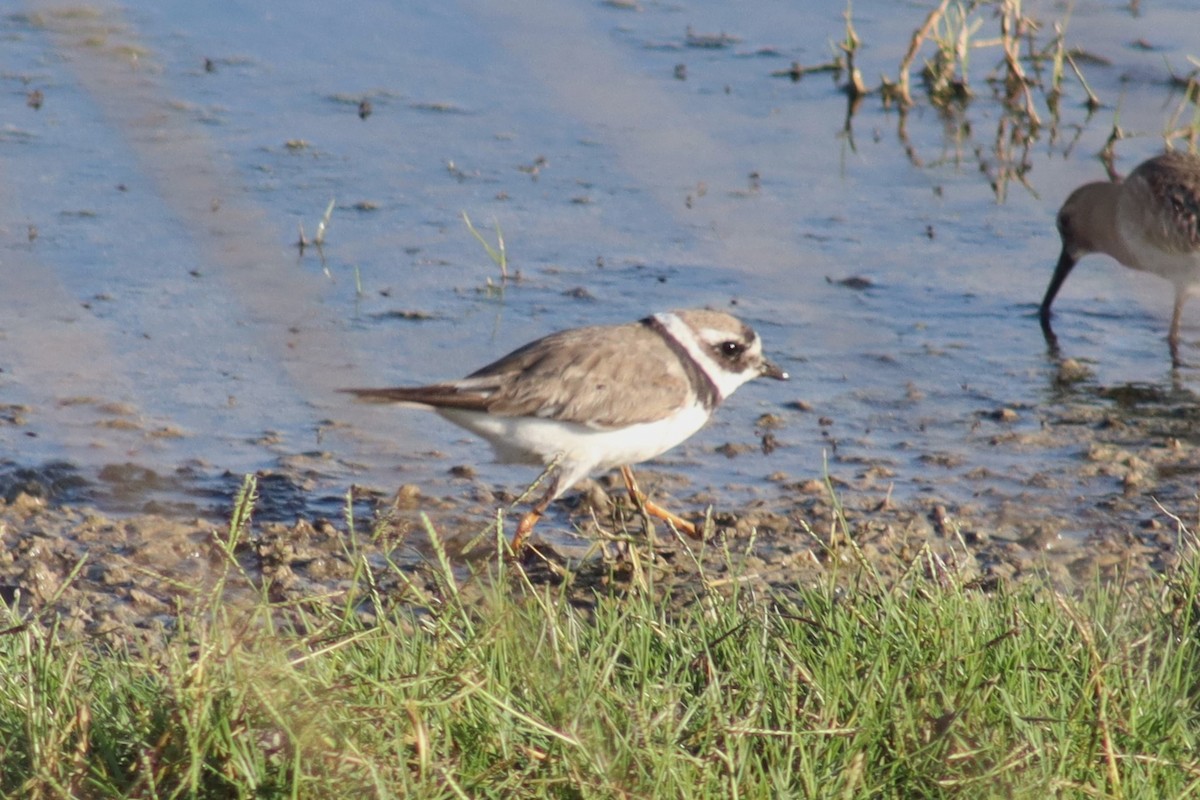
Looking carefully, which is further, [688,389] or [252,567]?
[688,389]

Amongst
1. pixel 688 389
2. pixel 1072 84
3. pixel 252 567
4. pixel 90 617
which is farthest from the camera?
pixel 1072 84

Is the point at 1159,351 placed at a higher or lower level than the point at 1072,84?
lower

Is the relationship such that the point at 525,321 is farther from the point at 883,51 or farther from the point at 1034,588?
the point at 883,51

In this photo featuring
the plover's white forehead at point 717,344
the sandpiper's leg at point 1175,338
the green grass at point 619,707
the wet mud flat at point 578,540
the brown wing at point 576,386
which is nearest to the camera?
the green grass at point 619,707

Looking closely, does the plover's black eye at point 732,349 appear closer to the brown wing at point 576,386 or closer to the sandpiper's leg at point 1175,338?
the brown wing at point 576,386

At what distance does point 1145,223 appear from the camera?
8.52m

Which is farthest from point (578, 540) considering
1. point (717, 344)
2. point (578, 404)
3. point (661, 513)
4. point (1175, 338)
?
point (1175, 338)

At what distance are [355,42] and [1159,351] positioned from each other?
19.8 feet

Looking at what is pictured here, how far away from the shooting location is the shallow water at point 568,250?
6.05 meters

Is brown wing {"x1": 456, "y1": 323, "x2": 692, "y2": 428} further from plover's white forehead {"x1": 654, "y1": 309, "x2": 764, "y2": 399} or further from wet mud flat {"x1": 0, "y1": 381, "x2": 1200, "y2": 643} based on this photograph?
wet mud flat {"x1": 0, "y1": 381, "x2": 1200, "y2": 643}

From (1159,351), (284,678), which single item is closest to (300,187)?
(1159,351)

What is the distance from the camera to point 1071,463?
617 cm

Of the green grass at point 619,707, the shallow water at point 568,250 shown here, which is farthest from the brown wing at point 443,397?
the green grass at point 619,707

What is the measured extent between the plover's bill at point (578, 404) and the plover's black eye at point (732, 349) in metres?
0.20
